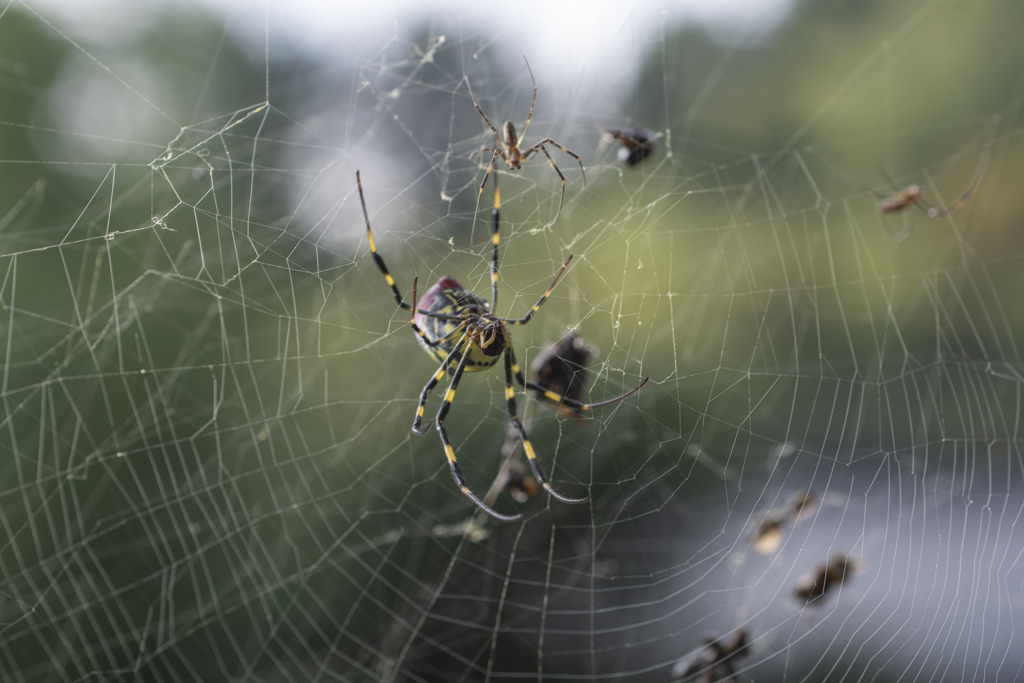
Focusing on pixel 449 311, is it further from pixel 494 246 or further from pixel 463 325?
pixel 494 246

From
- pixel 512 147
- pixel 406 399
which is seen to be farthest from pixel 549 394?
pixel 406 399

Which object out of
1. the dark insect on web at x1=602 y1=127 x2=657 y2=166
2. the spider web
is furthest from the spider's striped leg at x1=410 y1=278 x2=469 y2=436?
the dark insect on web at x1=602 y1=127 x2=657 y2=166

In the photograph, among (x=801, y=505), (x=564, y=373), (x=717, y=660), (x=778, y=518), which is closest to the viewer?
(x=717, y=660)

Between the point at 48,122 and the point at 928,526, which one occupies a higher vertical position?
the point at 48,122

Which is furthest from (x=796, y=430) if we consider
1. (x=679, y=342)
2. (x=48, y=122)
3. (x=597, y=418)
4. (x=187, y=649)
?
(x=48, y=122)

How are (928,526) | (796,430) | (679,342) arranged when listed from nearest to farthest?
(928,526) → (679,342) → (796,430)

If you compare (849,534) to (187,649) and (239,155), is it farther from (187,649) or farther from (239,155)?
(239,155)
